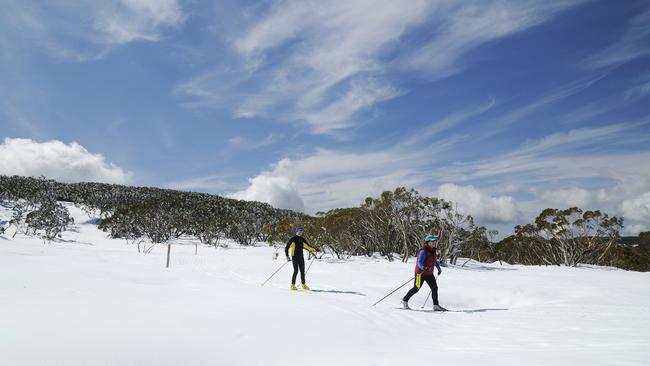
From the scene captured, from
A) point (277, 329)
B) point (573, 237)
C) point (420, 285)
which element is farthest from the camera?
point (573, 237)

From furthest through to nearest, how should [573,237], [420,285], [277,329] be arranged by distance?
[573,237] → [420,285] → [277,329]

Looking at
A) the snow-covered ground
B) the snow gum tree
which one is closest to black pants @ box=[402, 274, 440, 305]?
the snow-covered ground

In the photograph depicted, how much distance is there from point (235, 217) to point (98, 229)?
24479 millimetres

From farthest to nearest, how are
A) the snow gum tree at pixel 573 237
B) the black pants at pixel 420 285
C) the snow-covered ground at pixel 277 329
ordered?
the snow gum tree at pixel 573 237, the black pants at pixel 420 285, the snow-covered ground at pixel 277 329

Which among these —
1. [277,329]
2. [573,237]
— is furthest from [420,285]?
[573,237]

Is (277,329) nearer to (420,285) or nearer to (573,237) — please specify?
(420,285)

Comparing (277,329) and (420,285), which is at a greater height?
(420,285)

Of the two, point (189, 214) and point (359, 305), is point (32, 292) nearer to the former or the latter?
point (359, 305)

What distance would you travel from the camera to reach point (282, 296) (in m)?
8.68

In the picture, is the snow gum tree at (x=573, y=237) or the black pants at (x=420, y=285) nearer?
the black pants at (x=420, y=285)

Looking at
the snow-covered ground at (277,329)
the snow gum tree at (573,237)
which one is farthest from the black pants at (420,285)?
the snow gum tree at (573,237)

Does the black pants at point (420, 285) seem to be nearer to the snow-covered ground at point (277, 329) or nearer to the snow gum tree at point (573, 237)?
the snow-covered ground at point (277, 329)

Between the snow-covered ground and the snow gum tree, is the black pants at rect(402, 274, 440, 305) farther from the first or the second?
the snow gum tree

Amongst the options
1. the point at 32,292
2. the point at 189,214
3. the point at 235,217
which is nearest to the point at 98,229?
the point at 189,214
